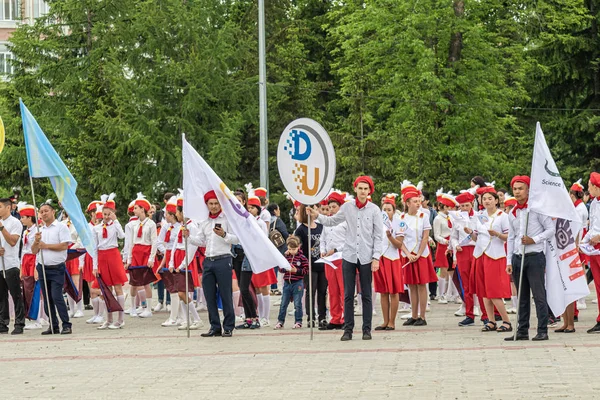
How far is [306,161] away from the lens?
50.0 ft

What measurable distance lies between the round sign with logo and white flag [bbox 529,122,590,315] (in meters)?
2.48

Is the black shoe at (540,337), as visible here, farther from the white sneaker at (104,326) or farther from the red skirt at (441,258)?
the red skirt at (441,258)

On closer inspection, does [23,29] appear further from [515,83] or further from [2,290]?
[2,290]

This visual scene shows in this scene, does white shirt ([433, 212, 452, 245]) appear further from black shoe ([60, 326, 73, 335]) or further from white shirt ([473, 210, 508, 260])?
black shoe ([60, 326, 73, 335])

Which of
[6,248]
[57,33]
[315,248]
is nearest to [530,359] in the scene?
[315,248]

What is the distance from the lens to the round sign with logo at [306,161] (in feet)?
49.1

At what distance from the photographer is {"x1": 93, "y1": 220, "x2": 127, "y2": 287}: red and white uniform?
18312mm

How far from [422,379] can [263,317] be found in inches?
284

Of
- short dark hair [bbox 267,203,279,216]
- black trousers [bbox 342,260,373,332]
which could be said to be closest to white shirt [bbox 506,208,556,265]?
black trousers [bbox 342,260,373,332]

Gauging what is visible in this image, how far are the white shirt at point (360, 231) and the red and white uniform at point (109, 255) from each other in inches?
184

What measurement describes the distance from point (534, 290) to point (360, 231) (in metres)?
2.22

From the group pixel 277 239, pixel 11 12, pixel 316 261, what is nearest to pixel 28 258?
pixel 277 239

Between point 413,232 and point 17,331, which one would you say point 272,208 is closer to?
point 413,232

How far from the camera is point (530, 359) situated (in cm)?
1234
